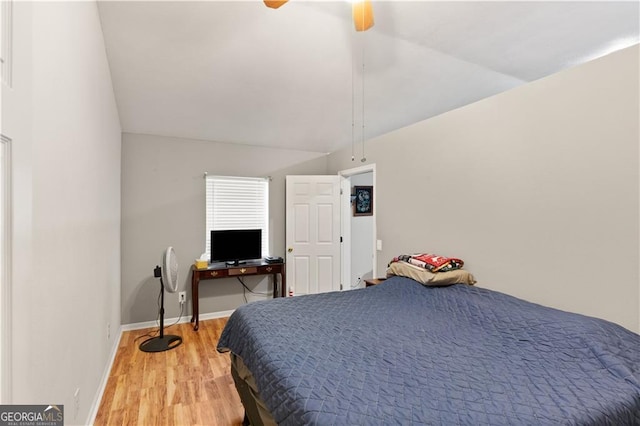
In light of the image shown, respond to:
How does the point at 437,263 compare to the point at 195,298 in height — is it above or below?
above

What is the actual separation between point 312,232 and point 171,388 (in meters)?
2.50

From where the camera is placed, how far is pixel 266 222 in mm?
4320

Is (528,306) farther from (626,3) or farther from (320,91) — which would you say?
(320,91)

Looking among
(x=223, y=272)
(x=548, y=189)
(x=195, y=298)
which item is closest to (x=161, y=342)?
(x=195, y=298)

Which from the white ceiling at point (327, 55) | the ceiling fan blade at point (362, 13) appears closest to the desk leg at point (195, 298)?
the white ceiling at point (327, 55)

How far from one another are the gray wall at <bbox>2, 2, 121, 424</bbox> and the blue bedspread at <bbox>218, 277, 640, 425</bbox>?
0.86 m

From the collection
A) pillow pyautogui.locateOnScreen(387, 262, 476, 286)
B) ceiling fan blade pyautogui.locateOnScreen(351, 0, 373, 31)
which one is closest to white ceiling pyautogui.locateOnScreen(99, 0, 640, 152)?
ceiling fan blade pyautogui.locateOnScreen(351, 0, 373, 31)

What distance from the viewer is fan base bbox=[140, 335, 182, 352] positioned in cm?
303

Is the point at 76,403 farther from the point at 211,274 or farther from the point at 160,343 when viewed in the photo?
the point at 211,274

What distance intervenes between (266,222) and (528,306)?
10.8ft

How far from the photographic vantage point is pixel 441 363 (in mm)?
1344

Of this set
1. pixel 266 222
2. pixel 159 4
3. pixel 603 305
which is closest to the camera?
pixel 603 305

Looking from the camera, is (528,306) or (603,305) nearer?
(603,305)

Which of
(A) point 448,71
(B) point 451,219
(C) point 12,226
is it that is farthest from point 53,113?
(A) point 448,71
